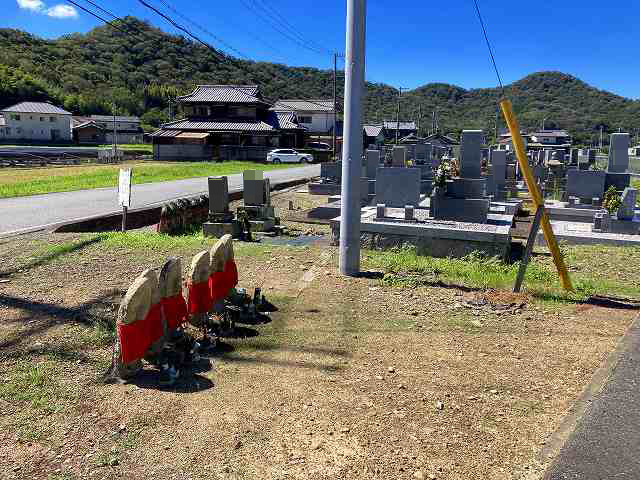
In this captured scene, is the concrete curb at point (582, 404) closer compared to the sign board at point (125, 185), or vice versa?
the concrete curb at point (582, 404)

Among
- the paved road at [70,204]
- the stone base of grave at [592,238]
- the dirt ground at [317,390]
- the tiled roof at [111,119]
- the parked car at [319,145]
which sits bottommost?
the dirt ground at [317,390]

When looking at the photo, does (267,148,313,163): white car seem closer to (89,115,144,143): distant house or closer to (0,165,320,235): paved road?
(0,165,320,235): paved road

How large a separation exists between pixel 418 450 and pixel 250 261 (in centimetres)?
A: 520

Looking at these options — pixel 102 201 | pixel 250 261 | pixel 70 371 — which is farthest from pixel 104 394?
pixel 102 201

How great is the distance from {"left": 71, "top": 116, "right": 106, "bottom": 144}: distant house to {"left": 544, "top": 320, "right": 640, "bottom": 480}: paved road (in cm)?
6653

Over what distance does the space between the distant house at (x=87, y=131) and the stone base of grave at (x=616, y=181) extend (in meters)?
60.4

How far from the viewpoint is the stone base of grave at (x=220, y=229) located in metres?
10.1

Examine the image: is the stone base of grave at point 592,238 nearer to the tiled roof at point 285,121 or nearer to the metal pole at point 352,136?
the metal pole at point 352,136

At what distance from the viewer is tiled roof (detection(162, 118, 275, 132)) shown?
142 ft

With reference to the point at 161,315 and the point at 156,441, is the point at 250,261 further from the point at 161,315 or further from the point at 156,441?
the point at 156,441

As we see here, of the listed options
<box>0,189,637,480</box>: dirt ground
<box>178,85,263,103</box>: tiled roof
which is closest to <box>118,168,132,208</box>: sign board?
<box>0,189,637,480</box>: dirt ground

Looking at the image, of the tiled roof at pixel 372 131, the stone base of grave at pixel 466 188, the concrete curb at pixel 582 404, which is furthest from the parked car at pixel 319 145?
the concrete curb at pixel 582 404

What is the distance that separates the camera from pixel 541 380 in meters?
A: 4.02

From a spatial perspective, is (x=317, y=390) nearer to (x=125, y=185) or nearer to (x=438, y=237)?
(x=438, y=237)
